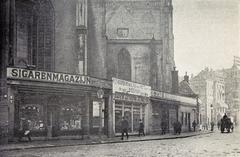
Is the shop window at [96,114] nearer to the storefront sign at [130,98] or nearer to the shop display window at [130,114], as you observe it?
the storefront sign at [130,98]

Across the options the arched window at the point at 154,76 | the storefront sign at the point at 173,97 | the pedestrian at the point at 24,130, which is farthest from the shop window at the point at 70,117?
the arched window at the point at 154,76

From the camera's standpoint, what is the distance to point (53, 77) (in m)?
17.5

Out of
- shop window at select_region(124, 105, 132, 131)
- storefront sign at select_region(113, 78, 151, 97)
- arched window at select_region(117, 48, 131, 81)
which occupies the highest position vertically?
arched window at select_region(117, 48, 131, 81)

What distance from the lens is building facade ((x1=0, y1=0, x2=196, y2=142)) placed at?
1672 centimetres

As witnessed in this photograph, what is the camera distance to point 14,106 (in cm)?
1614

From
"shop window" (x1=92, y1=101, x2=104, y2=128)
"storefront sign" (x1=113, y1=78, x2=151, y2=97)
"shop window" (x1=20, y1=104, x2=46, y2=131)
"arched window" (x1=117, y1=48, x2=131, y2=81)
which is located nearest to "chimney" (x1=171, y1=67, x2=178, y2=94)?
"arched window" (x1=117, y1=48, x2=131, y2=81)

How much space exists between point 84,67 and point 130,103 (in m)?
2.82

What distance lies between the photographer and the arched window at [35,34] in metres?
20.1

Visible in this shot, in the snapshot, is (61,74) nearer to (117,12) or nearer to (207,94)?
(117,12)

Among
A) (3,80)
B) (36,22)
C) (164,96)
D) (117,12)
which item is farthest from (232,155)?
(117,12)

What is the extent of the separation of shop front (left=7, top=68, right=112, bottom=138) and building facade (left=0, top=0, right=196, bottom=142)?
3 centimetres

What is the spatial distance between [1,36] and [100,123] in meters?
6.40

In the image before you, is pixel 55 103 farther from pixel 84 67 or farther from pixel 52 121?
pixel 84 67

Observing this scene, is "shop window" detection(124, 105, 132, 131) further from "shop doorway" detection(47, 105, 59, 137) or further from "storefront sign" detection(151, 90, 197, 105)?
"shop doorway" detection(47, 105, 59, 137)
